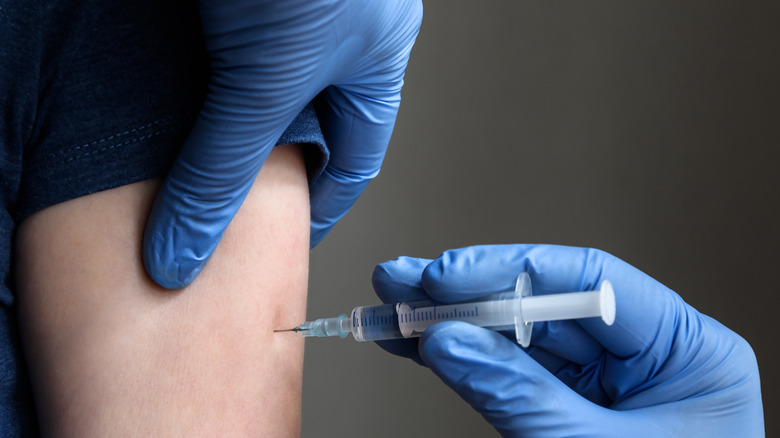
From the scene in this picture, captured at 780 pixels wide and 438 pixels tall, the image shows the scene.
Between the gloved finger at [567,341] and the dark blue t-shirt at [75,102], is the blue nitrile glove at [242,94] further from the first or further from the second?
→ the gloved finger at [567,341]

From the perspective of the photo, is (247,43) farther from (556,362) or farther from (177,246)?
(556,362)

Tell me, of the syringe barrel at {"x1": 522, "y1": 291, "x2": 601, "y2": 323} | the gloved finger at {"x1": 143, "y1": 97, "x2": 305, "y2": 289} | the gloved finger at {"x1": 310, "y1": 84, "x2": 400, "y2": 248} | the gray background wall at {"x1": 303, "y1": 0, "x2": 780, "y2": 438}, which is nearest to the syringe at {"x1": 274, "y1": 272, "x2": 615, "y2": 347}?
the syringe barrel at {"x1": 522, "y1": 291, "x2": 601, "y2": 323}

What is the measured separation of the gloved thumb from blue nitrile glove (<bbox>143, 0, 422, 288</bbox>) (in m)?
0.32

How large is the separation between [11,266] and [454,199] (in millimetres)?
1528

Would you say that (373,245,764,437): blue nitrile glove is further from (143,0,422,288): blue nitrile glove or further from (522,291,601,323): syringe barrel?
(143,0,422,288): blue nitrile glove

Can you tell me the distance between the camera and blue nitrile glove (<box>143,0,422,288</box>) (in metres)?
0.74

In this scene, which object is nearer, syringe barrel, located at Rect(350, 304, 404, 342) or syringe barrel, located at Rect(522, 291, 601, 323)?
syringe barrel, located at Rect(522, 291, 601, 323)

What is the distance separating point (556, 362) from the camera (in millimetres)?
1018

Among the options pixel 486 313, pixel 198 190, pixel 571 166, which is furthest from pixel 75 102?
pixel 571 166

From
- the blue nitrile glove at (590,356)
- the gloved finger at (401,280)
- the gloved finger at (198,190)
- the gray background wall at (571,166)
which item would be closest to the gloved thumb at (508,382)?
the blue nitrile glove at (590,356)

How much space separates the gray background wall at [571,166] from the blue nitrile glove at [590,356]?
906mm

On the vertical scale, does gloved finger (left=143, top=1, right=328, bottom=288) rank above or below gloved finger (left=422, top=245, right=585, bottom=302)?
above

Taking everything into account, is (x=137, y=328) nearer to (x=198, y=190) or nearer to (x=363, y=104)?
(x=198, y=190)

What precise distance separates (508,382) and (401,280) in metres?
0.23
